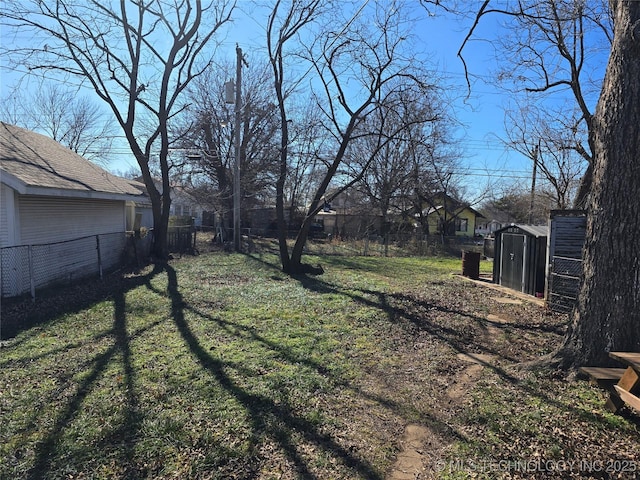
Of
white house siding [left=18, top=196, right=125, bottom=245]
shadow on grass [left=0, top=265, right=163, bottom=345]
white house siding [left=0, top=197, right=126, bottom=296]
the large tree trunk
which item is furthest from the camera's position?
white house siding [left=18, top=196, right=125, bottom=245]

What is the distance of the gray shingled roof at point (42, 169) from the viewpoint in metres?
8.51

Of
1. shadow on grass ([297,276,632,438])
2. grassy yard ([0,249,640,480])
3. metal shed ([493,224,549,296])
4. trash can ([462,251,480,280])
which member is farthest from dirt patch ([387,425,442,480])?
trash can ([462,251,480,280])

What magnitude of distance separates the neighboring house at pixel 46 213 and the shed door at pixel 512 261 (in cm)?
1134

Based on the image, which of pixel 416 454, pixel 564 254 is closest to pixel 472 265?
pixel 564 254

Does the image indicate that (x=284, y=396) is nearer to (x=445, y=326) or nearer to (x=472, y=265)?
(x=445, y=326)

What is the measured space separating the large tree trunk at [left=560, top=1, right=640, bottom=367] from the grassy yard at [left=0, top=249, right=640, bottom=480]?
23.4 inches

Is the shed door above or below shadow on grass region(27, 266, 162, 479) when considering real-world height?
above

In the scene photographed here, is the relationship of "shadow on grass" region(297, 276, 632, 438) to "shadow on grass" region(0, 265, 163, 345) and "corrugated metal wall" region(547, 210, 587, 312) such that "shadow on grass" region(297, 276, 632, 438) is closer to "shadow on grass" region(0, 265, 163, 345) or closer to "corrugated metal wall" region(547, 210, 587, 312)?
"corrugated metal wall" region(547, 210, 587, 312)

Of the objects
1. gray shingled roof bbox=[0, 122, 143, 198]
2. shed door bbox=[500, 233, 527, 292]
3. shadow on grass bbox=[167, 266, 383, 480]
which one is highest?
gray shingled roof bbox=[0, 122, 143, 198]

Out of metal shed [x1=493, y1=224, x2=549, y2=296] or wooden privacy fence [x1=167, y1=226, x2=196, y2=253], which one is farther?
wooden privacy fence [x1=167, y1=226, x2=196, y2=253]

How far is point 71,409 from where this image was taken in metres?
3.50

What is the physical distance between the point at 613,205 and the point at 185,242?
16641mm

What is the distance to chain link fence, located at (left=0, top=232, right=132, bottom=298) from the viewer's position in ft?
25.9

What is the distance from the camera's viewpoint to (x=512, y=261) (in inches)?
432
